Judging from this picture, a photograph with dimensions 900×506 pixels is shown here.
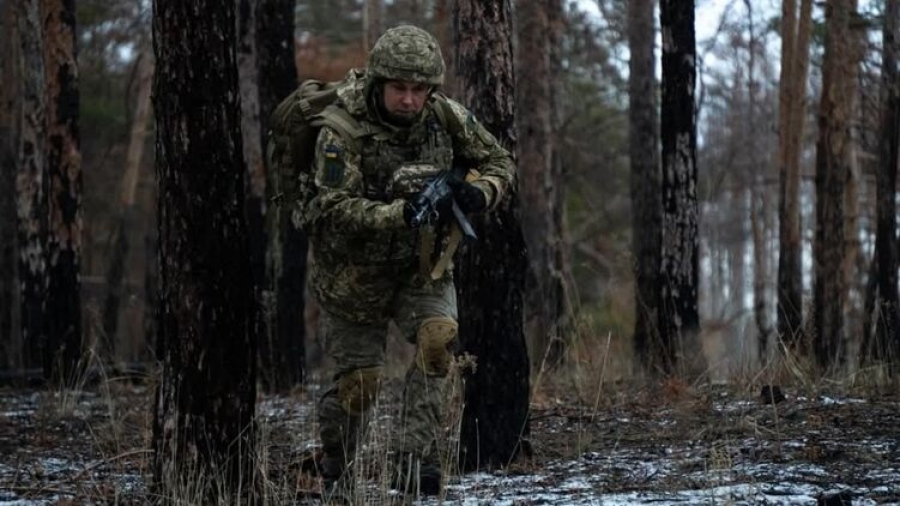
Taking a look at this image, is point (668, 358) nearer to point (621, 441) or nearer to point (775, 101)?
point (621, 441)

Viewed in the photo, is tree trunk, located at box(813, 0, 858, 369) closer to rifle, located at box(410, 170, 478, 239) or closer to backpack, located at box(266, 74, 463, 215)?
backpack, located at box(266, 74, 463, 215)

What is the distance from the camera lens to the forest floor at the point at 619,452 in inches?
205

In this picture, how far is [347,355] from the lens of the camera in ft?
18.6

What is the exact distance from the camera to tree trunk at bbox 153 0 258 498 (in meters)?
4.84

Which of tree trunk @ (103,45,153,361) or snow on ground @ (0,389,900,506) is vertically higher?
tree trunk @ (103,45,153,361)

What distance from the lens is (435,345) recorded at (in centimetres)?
535

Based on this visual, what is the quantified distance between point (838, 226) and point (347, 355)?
8.26 meters

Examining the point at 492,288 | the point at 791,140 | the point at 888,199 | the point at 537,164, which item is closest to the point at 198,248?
the point at 492,288

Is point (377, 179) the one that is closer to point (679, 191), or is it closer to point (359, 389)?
point (359, 389)

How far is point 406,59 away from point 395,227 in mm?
652

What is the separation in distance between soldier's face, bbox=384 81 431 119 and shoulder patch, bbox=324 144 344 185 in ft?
0.90

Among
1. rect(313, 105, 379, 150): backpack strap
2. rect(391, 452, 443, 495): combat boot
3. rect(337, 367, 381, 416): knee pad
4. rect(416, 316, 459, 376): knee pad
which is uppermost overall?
rect(313, 105, 379, 150): backpack strap

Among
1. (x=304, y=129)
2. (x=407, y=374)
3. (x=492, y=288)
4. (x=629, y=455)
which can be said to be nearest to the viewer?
(x=304, y=129)

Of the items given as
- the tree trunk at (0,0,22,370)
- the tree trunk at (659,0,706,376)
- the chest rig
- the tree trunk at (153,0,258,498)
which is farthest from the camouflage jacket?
the tree trunk at (0,0,22,370)
